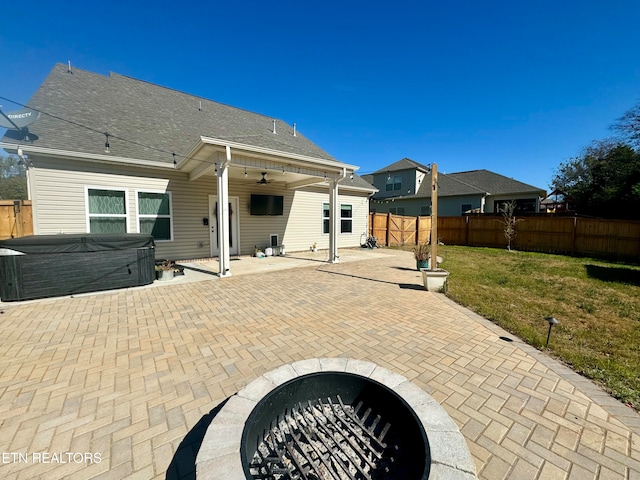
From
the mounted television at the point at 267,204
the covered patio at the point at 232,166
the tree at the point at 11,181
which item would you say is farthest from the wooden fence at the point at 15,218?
the tree at the point at 11,181

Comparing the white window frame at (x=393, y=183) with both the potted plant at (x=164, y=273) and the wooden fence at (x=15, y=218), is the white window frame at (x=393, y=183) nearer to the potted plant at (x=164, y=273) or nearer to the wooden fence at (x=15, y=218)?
the potted plant at (x=164, y=273)

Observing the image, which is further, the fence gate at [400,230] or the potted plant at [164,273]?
the fence gate at [400,230]

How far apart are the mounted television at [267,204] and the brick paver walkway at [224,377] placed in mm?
5497

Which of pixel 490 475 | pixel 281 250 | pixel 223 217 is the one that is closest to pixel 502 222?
pixel 281 250

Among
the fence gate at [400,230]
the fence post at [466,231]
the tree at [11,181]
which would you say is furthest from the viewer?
the tree at [11,181]

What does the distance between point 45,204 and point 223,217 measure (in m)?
4.54

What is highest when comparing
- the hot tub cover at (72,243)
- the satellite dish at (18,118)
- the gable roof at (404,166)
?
the gable roof at (404,166)

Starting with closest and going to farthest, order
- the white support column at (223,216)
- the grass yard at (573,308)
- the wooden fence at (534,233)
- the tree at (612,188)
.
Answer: the grass yard at (573,308) < the white support column at (223,216) < the wooden fence at (534,233) < the tree at (612,188)

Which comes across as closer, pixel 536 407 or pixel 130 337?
pixel 536 407

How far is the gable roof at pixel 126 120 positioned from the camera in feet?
23.2

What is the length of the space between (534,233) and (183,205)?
16.1 m

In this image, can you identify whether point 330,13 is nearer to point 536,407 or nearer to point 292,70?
point 292,70

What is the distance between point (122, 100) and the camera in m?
9.48

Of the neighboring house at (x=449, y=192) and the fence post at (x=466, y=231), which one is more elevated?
the neighboring house at (x=449, y=192)
